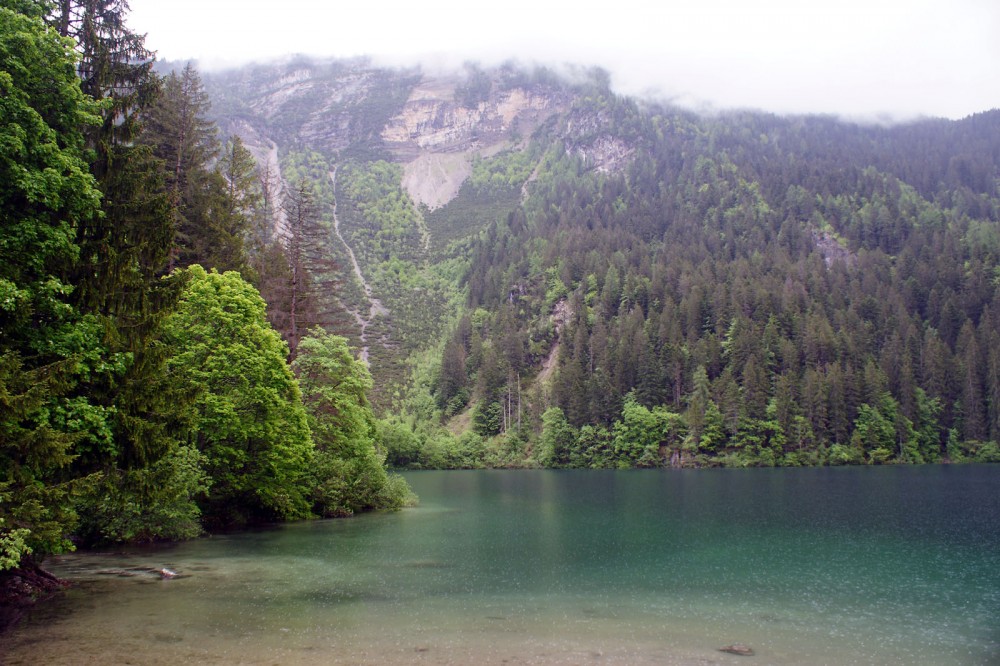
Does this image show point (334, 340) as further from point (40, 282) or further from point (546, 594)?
point (40, 282)

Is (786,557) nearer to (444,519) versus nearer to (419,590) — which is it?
(419,590)

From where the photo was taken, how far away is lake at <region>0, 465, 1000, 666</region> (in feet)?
55.8

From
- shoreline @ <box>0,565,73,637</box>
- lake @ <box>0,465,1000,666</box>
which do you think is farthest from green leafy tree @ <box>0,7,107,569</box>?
shoreline @ <box>0,565,73,637</box>

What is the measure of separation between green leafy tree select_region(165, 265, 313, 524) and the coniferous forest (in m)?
0.16

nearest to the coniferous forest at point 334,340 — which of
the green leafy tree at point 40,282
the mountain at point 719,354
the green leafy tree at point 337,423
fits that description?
the green leafy tree at point 40,282

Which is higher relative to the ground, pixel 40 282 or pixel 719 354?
pixel 40 282

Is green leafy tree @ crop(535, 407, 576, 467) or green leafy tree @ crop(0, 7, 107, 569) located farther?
green leafy tree @ crop(535, 407, 576, 467)

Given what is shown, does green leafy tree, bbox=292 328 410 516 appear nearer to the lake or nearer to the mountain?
the lake

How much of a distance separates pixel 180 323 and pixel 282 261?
20.7 meters

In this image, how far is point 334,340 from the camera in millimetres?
48938

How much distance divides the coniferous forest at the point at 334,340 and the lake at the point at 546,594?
10.3 ft

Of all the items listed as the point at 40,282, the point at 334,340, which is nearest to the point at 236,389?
the point at 334,340

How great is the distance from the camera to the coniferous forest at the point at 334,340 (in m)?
15.7

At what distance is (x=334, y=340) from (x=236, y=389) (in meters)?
12.9
